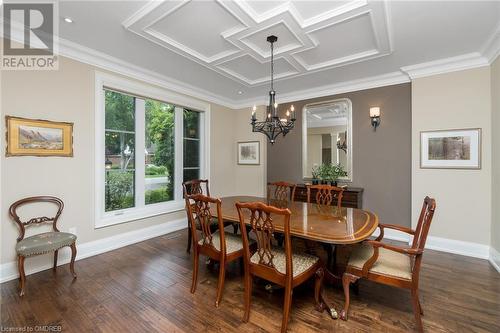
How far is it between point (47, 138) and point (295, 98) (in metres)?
3.96

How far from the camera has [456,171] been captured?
3207mm

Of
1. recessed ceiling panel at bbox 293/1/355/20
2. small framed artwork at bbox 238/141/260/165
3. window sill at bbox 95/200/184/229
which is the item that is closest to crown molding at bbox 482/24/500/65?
recessed ceiling panel at bbox 293/1/355/20

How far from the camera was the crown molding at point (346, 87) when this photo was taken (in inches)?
145

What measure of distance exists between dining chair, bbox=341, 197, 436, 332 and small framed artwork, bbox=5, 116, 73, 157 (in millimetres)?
3392

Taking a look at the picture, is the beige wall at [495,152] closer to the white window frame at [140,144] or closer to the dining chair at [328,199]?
the dining chair at [328,199]

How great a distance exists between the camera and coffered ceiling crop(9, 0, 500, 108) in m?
2.15

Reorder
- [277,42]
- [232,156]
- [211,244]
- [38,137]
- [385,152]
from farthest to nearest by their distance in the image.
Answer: [232,156] < [385,152] < [277,42] < [38,137] < [211,244]

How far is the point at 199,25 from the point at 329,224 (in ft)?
7.81

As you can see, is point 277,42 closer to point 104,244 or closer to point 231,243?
point 231,243

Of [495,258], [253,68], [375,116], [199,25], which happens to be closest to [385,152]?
[375,116]

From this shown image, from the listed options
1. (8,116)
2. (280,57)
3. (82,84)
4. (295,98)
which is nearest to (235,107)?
(295,98)

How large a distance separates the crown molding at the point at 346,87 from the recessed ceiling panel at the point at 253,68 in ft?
2.96

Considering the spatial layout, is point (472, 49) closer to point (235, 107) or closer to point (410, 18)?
point (410, 18)

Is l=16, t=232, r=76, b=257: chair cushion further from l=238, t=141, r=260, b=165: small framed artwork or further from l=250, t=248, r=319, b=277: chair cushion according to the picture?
l=238, t=141, r=260, b=165: small framed artwork
